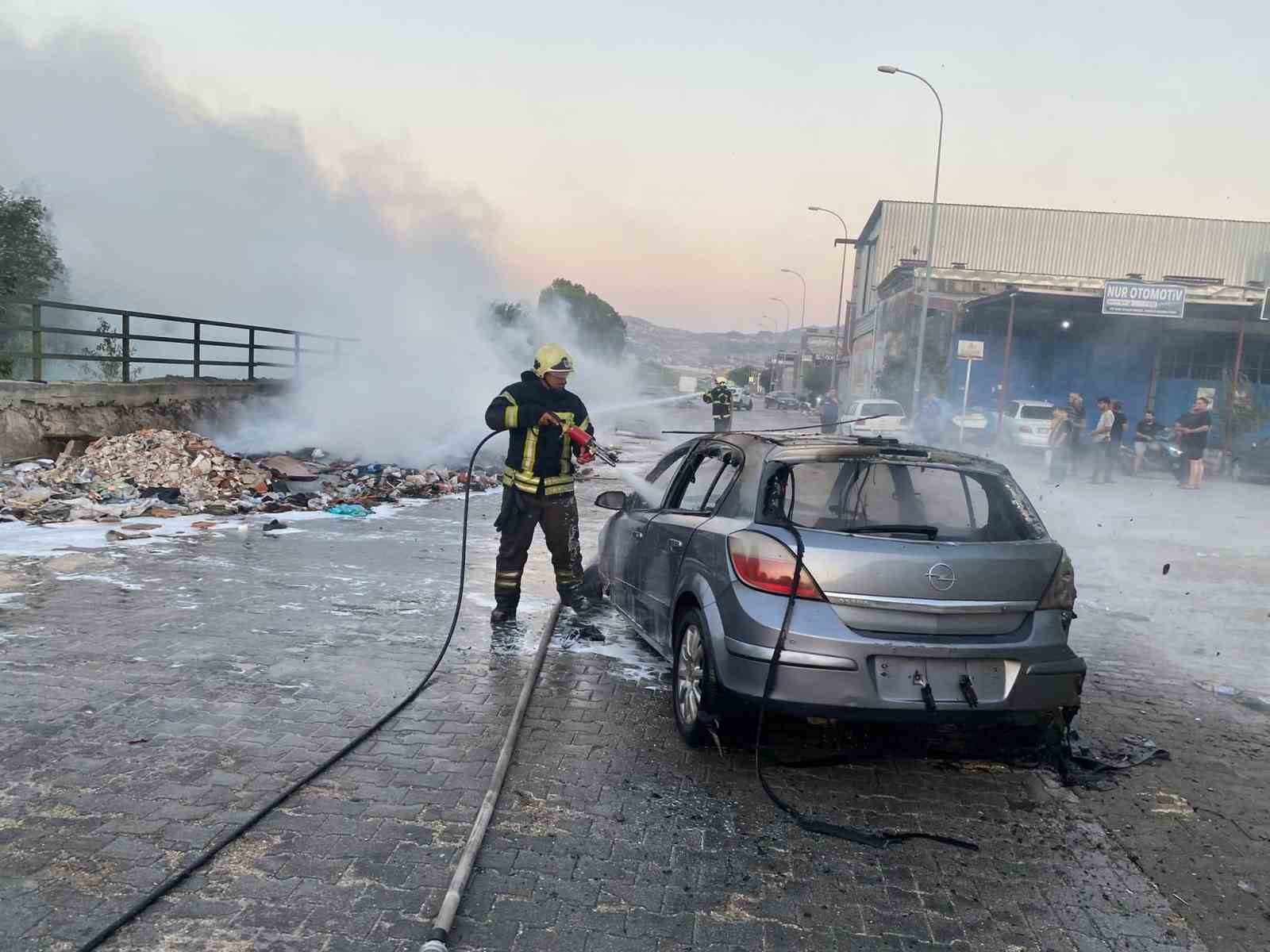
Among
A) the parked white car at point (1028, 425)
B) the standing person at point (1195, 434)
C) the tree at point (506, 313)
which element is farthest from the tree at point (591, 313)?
the standing person at point (1195, 434)

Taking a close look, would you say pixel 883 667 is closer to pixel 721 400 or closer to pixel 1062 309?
pixel 721 400

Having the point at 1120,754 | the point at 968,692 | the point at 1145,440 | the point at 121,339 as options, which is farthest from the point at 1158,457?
the point at 121,339

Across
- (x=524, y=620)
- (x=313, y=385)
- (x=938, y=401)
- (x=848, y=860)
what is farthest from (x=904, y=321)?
(x=848, y=860)

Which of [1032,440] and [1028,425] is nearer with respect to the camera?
[1032,440]

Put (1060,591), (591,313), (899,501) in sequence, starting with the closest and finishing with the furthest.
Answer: (1060,591)
(899,501)
(591,313)


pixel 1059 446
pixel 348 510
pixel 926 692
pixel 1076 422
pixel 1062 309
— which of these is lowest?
pixel 348 510

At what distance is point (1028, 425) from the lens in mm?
24219

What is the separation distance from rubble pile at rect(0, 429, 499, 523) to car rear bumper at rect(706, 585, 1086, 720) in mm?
8329

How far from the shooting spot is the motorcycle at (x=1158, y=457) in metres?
20.8

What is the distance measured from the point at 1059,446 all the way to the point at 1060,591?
15127 mm

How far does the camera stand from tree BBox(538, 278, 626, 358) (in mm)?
75062

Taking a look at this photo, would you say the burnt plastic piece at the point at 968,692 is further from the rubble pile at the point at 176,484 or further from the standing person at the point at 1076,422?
the standing person at the point at 1076,422

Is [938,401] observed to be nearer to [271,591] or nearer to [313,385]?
[313,385]

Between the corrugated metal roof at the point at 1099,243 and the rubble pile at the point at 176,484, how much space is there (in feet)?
167
